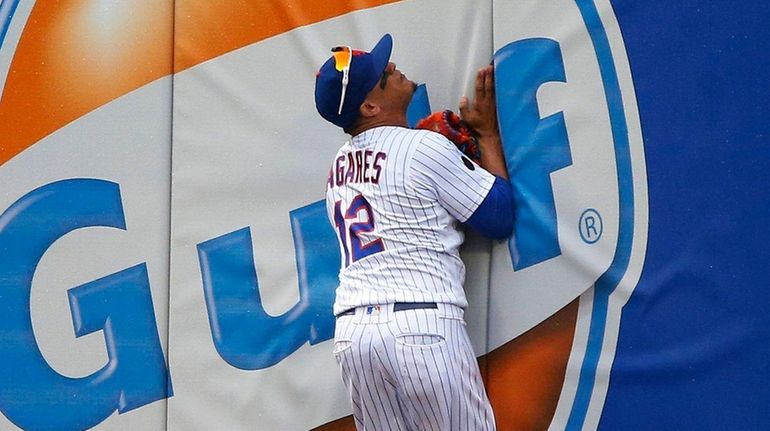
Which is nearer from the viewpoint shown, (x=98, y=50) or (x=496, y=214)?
(x=496, y=214)

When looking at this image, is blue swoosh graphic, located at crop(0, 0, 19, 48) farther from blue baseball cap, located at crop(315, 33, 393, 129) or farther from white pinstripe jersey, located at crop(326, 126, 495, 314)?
white pinstripe jersey, located at crop(326, 126, 495, 314)

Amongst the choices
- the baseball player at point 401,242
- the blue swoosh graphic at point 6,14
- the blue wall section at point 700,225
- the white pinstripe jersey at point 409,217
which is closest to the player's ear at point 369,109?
the baseball player at point 401,242

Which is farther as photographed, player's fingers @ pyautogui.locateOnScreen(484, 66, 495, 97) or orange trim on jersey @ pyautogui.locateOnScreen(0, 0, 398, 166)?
orange trim on jersey @ pyautogui.locateOnScreen(0, 0, 398, 166)

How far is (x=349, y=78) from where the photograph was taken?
3.47 meters

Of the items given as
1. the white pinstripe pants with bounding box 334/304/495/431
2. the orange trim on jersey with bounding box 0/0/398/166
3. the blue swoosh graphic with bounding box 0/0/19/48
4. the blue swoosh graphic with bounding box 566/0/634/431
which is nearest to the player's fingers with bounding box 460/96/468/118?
the blue swoosh graphic with bounding box 566/0/634/431

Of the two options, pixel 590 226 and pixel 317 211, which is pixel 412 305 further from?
pixel 317 211

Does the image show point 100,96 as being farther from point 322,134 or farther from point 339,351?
point 339,351

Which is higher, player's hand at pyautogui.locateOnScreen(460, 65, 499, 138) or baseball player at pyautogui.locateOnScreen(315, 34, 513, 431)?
player's hand at pyautogui.locateOnScreen(460, 65, 499, 138)

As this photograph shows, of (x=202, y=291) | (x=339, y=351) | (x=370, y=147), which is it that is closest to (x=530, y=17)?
(x=370, y=147)

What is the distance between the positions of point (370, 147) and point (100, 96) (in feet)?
3.76

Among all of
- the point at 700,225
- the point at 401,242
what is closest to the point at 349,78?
the point at 401,242

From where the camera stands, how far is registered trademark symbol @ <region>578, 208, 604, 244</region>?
3.42 metres

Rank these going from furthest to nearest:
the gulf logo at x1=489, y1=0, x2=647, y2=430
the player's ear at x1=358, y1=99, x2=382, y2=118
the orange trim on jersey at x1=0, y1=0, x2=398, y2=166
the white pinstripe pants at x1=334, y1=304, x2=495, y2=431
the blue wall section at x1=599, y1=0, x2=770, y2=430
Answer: the orange trim on jersey at x1=0, y1=0, x2=398, y2=166, the player's ear at x1=358, y1=99, x2=382, y2=118, the gulf logo at x1=489, y1=0, x2=647, y2=430, the white pinstripe pants at x1=334, y1=304, x2=495, y2=431, the blue wall section at x1=599, y1=0, x2=770, y2=430

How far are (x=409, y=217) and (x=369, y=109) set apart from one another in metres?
0.37
